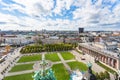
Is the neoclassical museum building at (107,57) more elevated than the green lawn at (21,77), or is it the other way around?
the neoclassical museum building at (107,57)

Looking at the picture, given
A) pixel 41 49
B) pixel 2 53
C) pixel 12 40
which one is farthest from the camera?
pixel 12 40

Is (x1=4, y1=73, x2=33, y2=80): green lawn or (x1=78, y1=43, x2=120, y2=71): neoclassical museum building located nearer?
(x1=4, y1=73, x2=33, y2=80): green lawn

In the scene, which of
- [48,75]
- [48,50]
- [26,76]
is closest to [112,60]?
[26,76]

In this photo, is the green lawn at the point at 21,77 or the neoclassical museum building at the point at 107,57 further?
the neoclassical museum building at the point at 107,57

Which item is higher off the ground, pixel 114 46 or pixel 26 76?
pixel 114 46

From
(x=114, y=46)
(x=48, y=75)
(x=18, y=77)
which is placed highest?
(x=48, y=75)

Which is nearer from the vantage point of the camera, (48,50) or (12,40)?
(48,50)

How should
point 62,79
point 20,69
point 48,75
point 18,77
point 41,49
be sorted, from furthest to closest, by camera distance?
point 41,49
point 20,69
point 18,77
point 62,79
point 48,75

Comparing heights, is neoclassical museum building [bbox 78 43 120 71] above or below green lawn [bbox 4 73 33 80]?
above

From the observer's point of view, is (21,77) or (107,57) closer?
(21,77)

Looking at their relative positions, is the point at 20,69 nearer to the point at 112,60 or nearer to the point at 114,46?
the point at 112,60

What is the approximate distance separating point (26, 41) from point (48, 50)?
67.8 m

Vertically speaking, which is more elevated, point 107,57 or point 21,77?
point 107,57

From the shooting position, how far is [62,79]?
46375 millimetres
